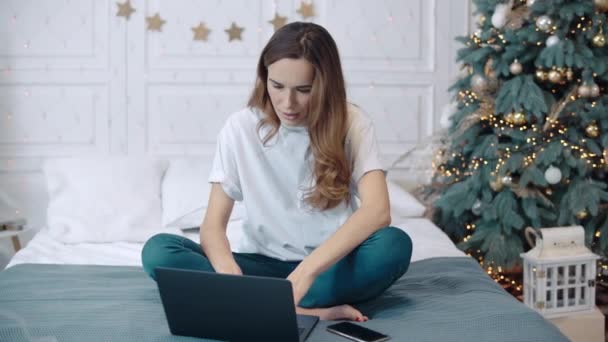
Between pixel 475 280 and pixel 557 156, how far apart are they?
34.5 inches

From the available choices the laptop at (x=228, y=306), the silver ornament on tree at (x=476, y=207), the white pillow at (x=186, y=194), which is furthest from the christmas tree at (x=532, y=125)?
the laptop at (x=228, y=306)

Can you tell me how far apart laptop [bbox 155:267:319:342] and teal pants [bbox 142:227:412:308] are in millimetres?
191

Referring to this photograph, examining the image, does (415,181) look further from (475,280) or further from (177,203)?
(475,280)

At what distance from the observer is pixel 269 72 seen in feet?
5.96

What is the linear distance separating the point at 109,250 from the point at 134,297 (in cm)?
80

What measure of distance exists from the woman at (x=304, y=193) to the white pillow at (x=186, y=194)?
0.84 metres

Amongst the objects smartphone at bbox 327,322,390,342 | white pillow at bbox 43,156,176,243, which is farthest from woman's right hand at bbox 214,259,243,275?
white pillow at bbox 43,156,176,243

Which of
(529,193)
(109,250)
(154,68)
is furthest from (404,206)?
(154,68)

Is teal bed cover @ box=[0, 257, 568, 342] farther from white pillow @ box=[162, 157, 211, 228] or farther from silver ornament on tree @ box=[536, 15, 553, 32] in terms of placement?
silver ornament on tree @ box=[536, 15, 553, 32]

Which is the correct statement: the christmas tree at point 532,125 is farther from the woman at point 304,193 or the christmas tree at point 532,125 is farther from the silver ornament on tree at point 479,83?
the woman at point 304,193

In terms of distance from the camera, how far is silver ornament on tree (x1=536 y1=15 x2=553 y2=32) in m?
2.66

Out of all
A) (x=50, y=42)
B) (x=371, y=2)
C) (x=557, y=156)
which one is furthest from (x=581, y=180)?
(x=50, y=42)

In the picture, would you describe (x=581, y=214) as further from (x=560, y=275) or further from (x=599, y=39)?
(x=599, y=39)

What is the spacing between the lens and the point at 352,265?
5.91 feet
